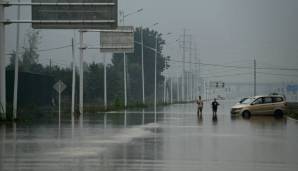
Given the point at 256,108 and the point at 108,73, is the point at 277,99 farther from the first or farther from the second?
Result: the point at 108,73

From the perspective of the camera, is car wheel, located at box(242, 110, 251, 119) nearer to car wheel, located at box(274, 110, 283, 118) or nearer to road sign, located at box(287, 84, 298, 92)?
car wheel, located at box(274, 110, 283, 118)

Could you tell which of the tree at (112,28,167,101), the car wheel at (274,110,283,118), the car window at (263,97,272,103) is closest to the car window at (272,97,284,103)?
the car window at (263,97,272,103)

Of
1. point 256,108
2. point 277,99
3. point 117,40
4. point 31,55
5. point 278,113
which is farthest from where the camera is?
point 31,55

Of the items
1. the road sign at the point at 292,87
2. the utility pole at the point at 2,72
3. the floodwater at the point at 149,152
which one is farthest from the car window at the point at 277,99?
the road sign at the point at 292,87

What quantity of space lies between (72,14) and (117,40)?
69.1 ft

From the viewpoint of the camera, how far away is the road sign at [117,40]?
55.0 metres

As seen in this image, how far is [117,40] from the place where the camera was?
5519 cm

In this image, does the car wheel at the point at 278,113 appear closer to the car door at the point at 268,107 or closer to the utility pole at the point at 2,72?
the car door at the point at 268,107

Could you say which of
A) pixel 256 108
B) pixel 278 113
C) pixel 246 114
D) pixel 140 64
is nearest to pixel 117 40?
pixel 246 114

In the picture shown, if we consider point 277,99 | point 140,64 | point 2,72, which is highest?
point 140,64

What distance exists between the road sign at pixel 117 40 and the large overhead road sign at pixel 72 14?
2034 cm

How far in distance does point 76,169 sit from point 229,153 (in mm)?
5134

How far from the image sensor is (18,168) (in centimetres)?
1286

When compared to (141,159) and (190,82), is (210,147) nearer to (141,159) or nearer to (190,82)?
(141,159)
